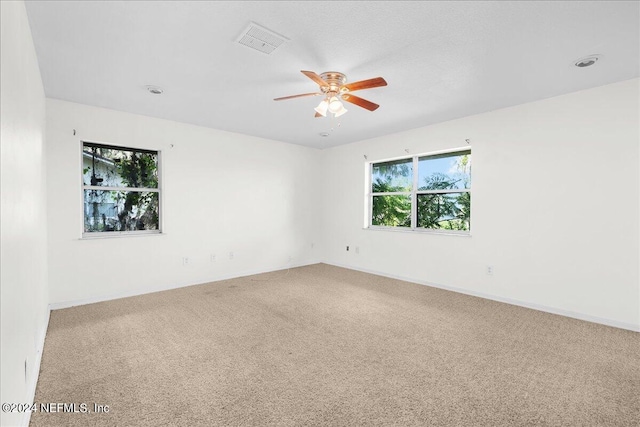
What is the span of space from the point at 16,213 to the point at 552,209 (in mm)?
4692

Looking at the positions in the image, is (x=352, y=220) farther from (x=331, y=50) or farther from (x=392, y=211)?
(x=331, y=50)

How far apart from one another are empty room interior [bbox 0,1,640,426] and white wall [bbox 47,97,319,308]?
0.10 feet

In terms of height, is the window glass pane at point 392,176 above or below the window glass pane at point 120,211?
above

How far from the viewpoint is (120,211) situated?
4.21m

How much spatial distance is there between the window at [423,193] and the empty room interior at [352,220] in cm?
4

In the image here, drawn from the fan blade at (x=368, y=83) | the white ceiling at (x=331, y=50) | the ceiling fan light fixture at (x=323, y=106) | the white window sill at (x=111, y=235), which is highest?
the white ceiling at (x=331, y=50)

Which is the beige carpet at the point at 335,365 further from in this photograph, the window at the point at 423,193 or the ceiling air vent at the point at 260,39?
the ceiling air vent at the point at 260,39

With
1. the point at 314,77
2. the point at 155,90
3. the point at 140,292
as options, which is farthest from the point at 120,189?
the point at 314,77

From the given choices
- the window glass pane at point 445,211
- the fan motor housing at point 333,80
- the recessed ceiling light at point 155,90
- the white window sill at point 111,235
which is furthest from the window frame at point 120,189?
the window glass pane at point 445,211

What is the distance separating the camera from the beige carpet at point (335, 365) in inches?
70.8

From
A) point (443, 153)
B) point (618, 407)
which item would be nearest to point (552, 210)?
point (443, 153)

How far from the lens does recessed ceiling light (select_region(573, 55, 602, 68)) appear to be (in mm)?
2580

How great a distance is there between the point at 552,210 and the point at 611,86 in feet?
4.49

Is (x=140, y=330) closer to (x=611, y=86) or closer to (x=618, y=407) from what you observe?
(x=618, y=407)
